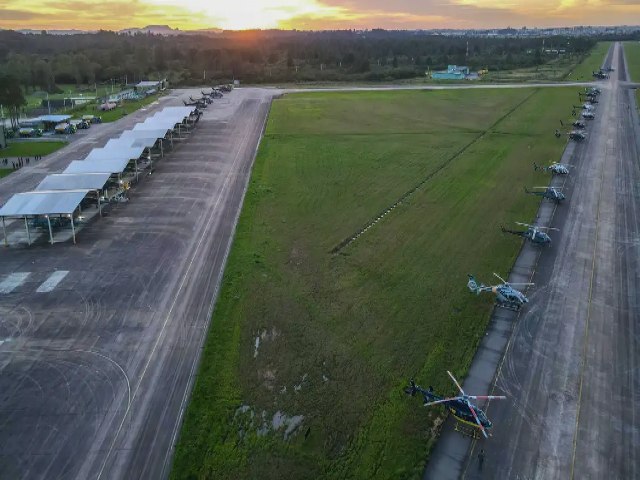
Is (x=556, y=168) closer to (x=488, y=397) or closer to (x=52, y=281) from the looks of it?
(x=488, y=397)

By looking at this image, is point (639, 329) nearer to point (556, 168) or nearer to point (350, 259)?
point (350, 259)

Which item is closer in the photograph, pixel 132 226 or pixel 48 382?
pixel 48 382

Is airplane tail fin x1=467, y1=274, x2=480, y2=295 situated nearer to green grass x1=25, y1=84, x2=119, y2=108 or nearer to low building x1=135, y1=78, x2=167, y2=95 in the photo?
green grass x1=25, y1=84, x2=119, y2=108

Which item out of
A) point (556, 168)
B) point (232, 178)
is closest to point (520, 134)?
point (556, 168)

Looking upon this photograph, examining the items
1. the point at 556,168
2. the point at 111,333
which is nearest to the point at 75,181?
the point at 111,333

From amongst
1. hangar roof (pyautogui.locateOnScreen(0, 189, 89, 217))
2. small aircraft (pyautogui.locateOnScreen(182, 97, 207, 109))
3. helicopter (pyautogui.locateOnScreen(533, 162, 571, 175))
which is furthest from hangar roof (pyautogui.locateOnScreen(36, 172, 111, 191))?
small aircraft (pyautogui.locateOnScreen(182, 97, 207, 109))

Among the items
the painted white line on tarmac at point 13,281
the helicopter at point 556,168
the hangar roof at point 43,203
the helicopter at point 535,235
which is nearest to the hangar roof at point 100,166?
the hangar roof at point 43,203

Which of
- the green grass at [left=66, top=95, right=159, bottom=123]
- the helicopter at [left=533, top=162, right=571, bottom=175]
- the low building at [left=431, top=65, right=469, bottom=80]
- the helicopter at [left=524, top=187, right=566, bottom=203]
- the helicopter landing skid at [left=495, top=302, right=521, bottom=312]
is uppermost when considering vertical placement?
the low building at [left=431, top=65, right=469, bottom=80]
